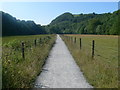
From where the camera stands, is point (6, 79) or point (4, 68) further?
point (4, 68)

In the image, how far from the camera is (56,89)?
552 centimetres

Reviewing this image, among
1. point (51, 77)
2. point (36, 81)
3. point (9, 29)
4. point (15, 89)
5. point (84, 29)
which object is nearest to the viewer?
point (15, 89)

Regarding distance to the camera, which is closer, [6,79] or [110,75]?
[6,79]

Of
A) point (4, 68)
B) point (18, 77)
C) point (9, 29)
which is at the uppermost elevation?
point (9, 29)

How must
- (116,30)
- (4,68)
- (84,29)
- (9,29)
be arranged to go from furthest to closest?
(84,29) < (9,29) < (116,30) < (4,68)

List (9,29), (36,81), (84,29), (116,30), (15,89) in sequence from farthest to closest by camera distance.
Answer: (84,29) → (9,29) → (116,30) → (36,81) → (15,89)

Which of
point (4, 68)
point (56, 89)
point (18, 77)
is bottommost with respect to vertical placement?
point (56, 89)

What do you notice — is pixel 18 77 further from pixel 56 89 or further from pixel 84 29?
pixel 84 29

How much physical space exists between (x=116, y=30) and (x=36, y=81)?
82058mm

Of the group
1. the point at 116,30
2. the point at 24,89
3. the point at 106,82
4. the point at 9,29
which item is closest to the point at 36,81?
the point at 24,89

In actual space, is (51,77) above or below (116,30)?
below

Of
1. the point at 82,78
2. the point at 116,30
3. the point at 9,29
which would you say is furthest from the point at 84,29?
the point at 82,78

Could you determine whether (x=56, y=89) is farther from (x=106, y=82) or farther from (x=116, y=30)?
(x=116, y=30)

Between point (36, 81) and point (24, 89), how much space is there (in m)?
1.25
